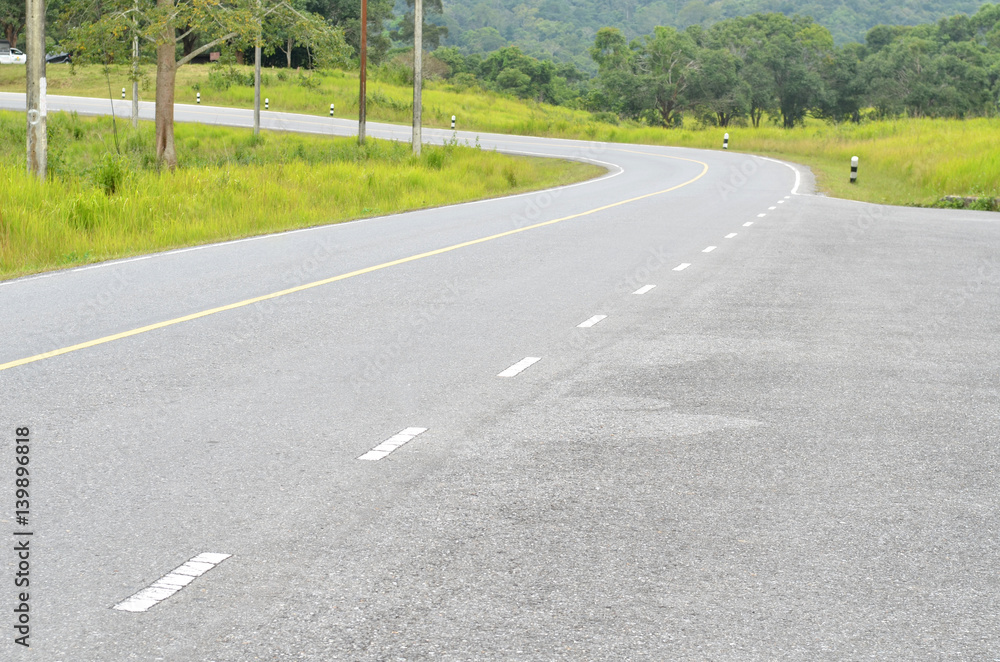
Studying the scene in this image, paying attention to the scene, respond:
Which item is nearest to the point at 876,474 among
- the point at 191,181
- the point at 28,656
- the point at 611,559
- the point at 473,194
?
the point at 611,559

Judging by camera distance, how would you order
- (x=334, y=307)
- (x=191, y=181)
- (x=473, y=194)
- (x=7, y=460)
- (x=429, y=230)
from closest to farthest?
1. (x=7, y=460)
2. (x=334, y=307)
3. (x=429, y=230)
4. (x=191, y=181)
5. (x=473, y=194)

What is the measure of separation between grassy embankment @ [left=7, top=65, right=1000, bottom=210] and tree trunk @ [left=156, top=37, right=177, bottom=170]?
9.95 m

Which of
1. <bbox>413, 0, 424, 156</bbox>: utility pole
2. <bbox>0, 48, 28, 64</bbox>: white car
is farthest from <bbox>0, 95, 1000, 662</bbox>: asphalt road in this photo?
<bbox>0, 48, 28, 64</bbox>: white car

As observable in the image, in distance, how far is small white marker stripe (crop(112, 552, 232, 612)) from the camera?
4.07 m

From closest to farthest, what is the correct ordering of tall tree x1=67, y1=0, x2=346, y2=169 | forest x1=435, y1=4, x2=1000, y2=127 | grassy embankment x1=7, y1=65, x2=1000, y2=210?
grassy embankment x1=7, y1=65, x2=1000, y2=210
tall tree x1=67, y1=0, x2=346, y2=169
forest x1=435, y1=4, x2=1000, y2=127

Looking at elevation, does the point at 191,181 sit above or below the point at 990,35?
below

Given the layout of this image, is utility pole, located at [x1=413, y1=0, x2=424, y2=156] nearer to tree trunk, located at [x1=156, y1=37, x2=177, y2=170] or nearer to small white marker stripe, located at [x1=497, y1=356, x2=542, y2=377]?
tree trunk, located at [x1=156, y1=37, x2=177, y2=170]

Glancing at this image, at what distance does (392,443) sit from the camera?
6238 millimetres

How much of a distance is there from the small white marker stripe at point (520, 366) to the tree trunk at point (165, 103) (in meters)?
27.2

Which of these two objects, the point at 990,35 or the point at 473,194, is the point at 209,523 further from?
the point at 990,35

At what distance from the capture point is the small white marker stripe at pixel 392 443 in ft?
19.6

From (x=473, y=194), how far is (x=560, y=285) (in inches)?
657

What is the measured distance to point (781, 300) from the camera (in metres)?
12.0

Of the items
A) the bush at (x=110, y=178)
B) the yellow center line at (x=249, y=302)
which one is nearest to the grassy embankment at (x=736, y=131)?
the yellow center line at (x=249, y=302)
